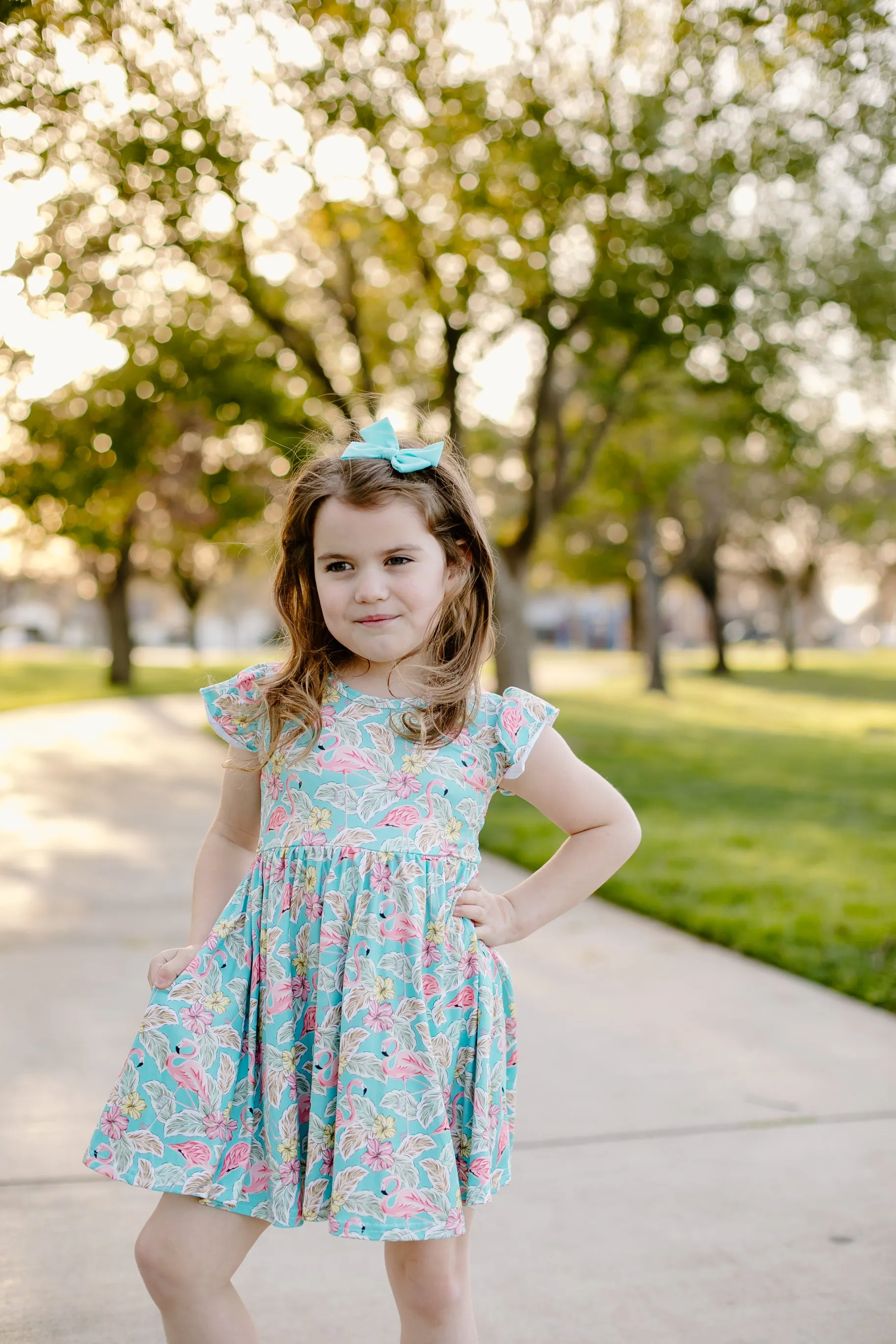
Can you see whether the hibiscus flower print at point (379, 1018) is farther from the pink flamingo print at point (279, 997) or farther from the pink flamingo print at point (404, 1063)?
the pink flamingo print at point (279, 997)

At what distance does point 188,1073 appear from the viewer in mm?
1848

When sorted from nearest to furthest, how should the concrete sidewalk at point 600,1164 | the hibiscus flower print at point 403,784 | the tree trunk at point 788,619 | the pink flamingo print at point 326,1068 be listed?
the pink flamingo print at point 326,1068 → the hibiscus flower print at point 403,784 → the concrete sidewalk at point 600,1164 → the tree trunk at point 788,619

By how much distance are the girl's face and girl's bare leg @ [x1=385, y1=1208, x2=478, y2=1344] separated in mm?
863

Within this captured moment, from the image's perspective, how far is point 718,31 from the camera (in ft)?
21.6

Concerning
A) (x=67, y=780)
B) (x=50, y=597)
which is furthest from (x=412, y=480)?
(x=50, y=597)

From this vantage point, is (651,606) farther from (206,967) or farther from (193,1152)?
(193,1152)

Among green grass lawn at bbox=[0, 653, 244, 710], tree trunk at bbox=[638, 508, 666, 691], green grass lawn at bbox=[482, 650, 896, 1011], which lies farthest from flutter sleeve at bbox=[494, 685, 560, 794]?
tree trunk at bbox=[638, 508, 666, 691]

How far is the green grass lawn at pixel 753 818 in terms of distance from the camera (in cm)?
557

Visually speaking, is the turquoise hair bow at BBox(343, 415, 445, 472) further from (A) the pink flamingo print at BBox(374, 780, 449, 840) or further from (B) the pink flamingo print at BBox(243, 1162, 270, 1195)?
(B) the pink flamingo print at BBox(243, 1162, 270, 1195)

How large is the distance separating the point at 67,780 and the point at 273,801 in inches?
347

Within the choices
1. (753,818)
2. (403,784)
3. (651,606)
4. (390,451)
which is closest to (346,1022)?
(403,784)

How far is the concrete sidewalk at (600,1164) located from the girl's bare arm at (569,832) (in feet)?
2.97

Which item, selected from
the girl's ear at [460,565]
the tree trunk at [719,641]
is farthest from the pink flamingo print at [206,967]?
the tree trunk at [719,641]

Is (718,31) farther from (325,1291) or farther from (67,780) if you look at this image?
(67,780)
